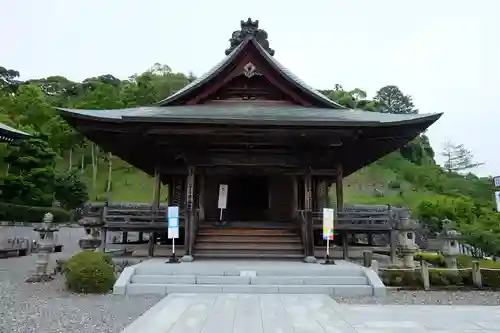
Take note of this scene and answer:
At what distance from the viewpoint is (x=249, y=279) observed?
9.55 m

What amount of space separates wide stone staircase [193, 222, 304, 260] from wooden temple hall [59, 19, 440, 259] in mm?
33

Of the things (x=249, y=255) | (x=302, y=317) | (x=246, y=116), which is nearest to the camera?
(x=302, y=317)

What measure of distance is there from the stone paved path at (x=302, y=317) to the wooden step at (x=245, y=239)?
4.37 meters

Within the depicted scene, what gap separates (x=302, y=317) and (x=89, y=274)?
5247 mm

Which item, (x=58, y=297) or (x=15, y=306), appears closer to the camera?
(x=15, y=306)

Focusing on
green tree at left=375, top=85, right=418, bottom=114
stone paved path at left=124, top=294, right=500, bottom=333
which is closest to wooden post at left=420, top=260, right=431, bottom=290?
stone paved path at left=124, top=294, right=500, bottom=333

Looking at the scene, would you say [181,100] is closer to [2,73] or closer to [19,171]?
[19,171]

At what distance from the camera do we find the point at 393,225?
41.5 feet

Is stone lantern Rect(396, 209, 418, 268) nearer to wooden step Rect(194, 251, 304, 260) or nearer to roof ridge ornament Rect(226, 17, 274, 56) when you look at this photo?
wooden step Rect(194, 251, 304, 260)

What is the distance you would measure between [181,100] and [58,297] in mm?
8564

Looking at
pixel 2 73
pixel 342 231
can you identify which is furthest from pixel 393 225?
pixel 2 73

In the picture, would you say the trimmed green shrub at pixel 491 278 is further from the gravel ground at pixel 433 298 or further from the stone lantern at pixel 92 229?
the stone lantern at pixel 92 229

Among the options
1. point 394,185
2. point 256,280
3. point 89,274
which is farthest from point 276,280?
point 394,185

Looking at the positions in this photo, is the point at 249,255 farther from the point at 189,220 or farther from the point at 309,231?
the point at 189,220
